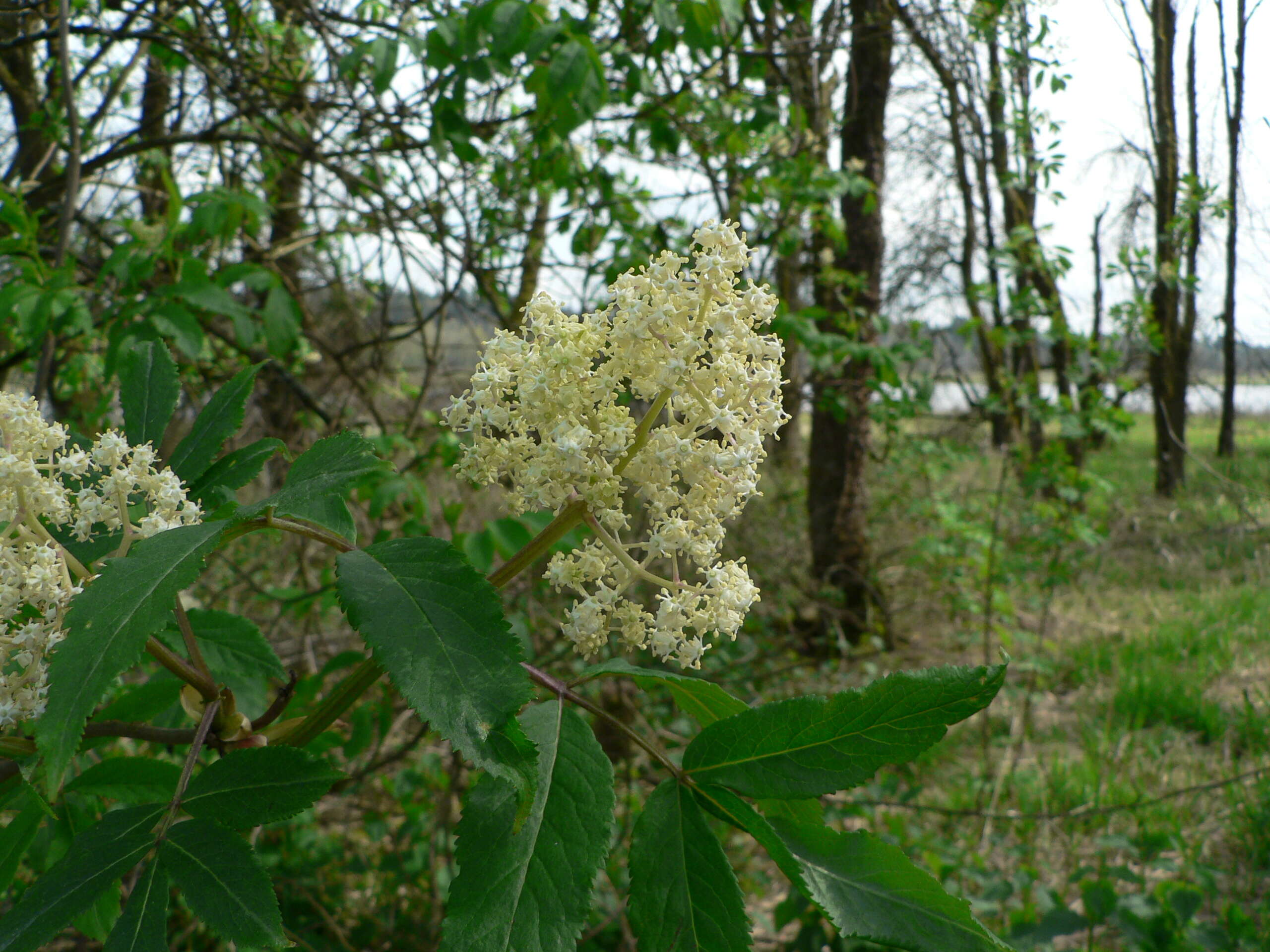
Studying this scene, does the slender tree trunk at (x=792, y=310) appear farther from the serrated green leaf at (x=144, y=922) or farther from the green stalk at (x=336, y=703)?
the serrated green leaf at (x=144, y=922)

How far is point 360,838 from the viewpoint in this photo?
4.25 m

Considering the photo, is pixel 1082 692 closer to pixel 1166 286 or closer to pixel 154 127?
pixel 1166 286

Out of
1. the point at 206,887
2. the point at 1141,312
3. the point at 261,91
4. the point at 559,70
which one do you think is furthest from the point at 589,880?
the point at 1141,312

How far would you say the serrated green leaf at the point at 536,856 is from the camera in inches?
31.3

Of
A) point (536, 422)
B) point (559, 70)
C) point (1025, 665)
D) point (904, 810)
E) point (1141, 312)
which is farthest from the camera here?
point (1141, 312)

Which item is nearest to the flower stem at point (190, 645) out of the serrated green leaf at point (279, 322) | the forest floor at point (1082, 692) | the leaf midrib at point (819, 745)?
the leaf midrib at point (819, 745)

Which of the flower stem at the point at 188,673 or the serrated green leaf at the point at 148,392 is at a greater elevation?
the serrated green leaf at the point at 148,392

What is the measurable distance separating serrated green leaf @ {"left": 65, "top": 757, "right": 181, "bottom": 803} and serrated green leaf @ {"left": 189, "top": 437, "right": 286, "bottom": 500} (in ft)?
1.52

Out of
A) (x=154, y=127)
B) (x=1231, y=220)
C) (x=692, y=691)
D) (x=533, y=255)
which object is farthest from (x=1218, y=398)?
(x=154, y=127)

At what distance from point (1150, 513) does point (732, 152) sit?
190 inches

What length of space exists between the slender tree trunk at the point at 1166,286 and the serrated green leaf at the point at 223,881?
4.20m

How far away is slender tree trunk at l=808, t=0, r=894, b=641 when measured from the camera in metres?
5.55

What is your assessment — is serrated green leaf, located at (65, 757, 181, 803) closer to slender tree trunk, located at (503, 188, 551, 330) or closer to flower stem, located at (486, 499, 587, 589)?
flower stem, located at (486, 499, 587, 589)

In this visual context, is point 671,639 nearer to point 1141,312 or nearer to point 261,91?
point 261,91
